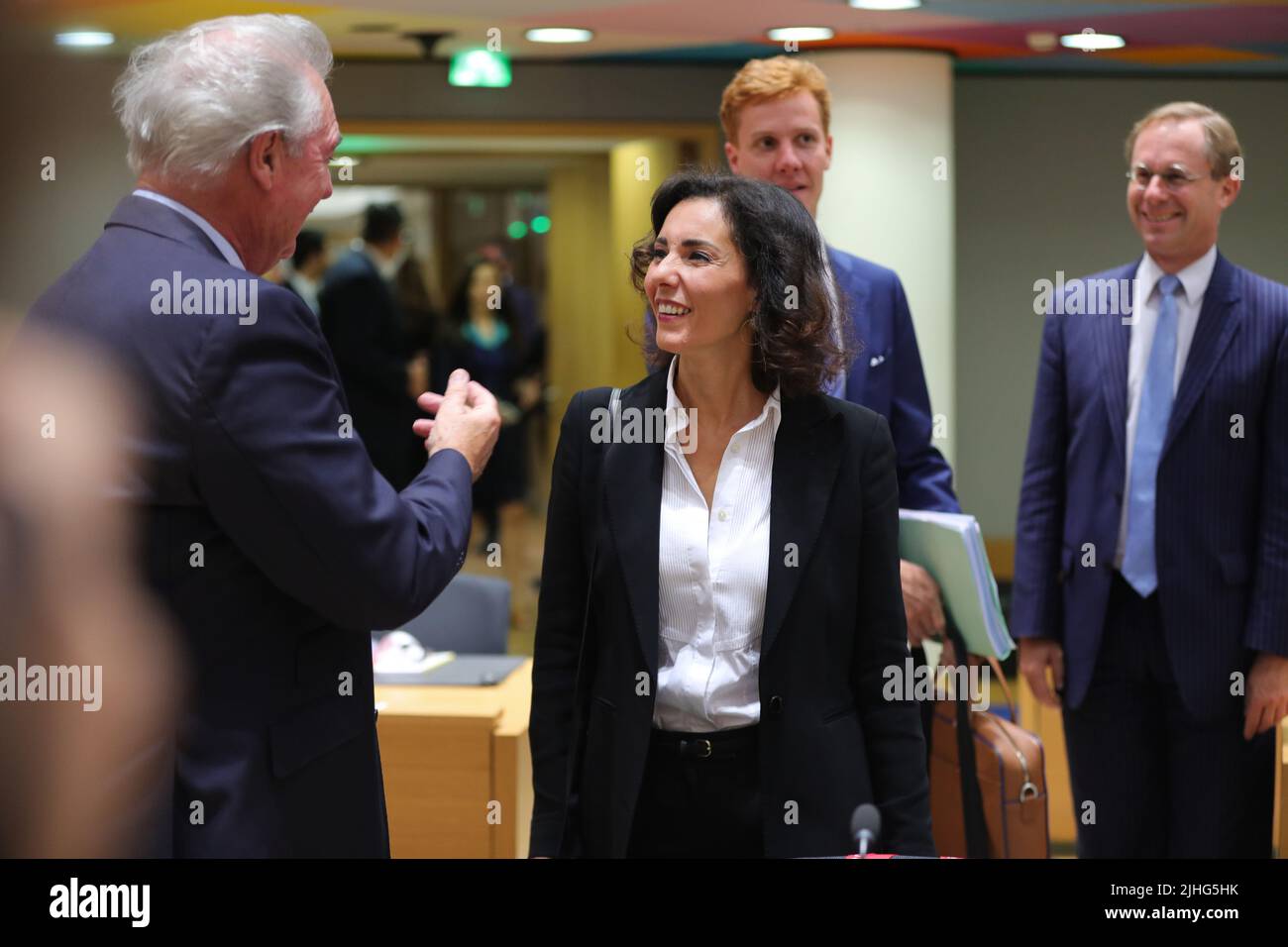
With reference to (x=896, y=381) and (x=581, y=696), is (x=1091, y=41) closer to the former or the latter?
(x=896, y=381)

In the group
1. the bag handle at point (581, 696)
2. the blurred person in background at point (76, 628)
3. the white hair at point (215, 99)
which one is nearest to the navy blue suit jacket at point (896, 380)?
the bag handle at point (581, 696)

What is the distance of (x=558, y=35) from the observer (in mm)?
5914

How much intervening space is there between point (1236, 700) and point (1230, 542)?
1.04ft

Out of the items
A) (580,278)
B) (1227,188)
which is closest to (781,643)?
(1227,188)

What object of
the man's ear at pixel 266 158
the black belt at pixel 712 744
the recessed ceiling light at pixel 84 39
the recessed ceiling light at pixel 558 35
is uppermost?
the recessed ceiling light at pixel 84 39

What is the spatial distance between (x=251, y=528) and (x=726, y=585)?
26.8 inches

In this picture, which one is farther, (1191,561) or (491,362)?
(491,362)

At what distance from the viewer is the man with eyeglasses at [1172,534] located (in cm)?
282

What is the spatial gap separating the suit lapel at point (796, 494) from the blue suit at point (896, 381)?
586 mm

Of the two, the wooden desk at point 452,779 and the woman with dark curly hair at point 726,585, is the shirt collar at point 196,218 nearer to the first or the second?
the woman with dark curly hair at point 726,585

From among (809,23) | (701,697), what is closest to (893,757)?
(701,697)

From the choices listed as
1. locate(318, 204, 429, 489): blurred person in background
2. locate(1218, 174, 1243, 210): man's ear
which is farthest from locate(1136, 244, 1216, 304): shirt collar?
locate(318, 204, 429, 489): blurred person in background

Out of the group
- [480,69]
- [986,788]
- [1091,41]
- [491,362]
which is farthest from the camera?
[491,362]

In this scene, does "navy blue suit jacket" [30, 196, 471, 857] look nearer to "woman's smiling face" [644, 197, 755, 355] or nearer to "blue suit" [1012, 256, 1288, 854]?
"woman's smiling face" [644, 197, 755, 355]
